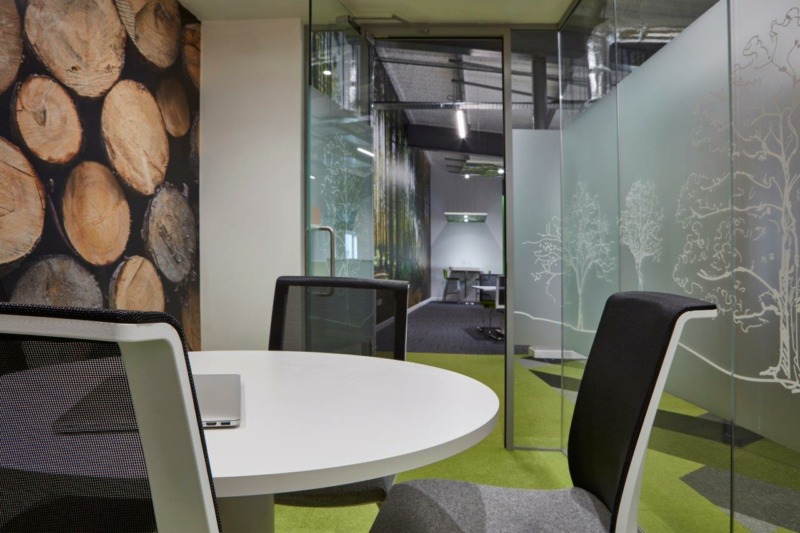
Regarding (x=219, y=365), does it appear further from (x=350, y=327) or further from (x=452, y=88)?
(x=452, y=88)

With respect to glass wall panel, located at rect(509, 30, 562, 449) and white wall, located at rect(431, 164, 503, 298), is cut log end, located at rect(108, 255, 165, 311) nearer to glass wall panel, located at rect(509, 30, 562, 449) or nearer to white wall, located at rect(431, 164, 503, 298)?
glass wall panel, located at rect(509, 30, 562, 449)

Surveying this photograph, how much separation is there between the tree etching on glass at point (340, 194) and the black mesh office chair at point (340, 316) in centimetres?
115

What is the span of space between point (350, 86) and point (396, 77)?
4288mm

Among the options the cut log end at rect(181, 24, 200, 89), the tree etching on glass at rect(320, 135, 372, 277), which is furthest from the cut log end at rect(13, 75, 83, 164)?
the tree etching on glass at rect(320, 135, 372, 277)

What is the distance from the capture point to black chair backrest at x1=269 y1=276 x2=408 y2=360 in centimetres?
194

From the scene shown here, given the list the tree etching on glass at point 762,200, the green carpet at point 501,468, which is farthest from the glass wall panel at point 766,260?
the green carpet at point 501,468

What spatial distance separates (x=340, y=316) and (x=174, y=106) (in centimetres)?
202

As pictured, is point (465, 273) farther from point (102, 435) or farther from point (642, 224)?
point (102, 435)

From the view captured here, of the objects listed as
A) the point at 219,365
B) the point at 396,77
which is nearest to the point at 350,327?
the point at 219,365

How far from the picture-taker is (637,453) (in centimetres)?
97

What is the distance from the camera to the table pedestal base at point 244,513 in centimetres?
127

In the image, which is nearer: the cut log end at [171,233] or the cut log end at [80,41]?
the cut log end at [80,41]

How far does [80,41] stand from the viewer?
254 cm

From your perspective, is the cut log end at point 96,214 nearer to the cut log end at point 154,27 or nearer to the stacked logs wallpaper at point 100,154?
the stacked logs wallpaper at point 100,154
